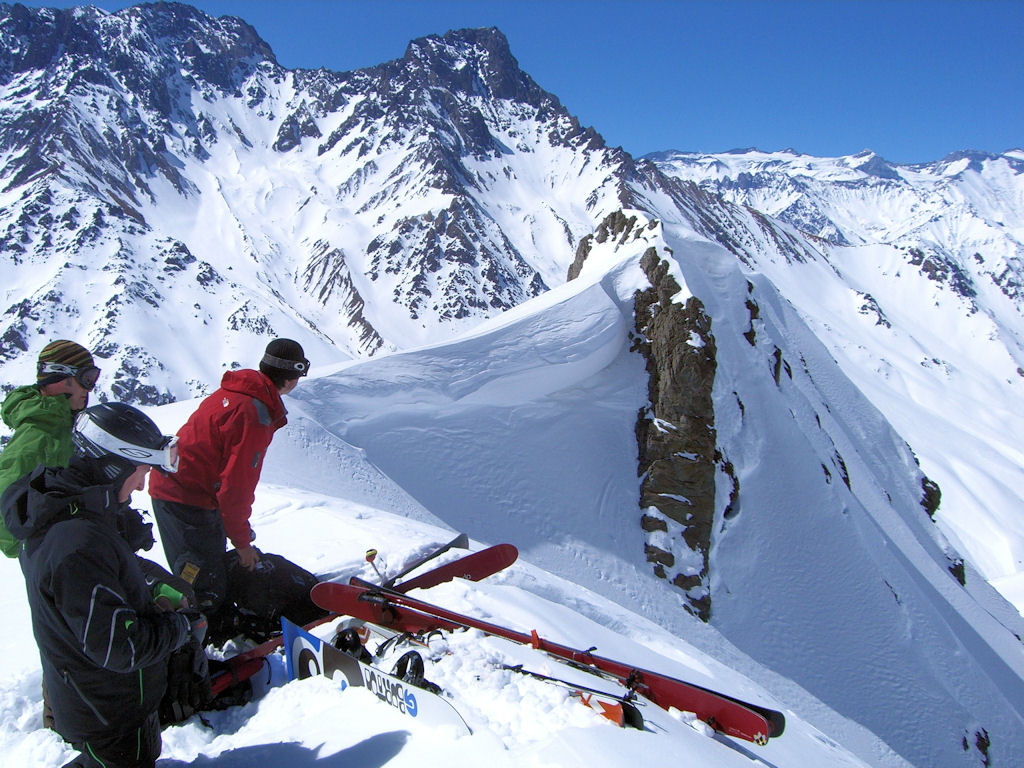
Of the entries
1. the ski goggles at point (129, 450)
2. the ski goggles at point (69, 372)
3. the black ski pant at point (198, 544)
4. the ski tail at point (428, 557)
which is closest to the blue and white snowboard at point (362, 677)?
the black ski pant at point (198, 544)

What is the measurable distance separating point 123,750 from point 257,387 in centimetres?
244

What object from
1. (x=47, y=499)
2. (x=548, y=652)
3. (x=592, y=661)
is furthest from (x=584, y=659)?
(x=47, y=499)

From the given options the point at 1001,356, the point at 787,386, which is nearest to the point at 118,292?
the point at 787,386

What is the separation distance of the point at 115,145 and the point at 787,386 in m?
195

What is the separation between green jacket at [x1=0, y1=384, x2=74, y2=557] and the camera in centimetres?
389

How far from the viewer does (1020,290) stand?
19312cm

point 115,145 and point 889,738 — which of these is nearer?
point 889,738

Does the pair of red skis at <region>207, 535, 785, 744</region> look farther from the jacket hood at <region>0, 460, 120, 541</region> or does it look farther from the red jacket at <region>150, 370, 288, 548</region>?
the jacket hood at <region>0, 460, 120, 541</region>

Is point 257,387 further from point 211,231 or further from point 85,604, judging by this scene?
point 211,231

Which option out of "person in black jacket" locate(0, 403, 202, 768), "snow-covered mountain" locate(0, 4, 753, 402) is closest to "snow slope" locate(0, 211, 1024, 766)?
"person in black jacket" locate(0, 403, 202, 768)

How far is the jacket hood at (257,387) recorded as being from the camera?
16.2 feet

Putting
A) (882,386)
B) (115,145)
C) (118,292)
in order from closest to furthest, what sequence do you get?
1. (882,386)
2. (118,292)
3. (115,145)

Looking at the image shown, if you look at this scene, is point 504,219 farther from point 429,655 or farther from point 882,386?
point 429,655

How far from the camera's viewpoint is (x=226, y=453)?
491 cm
